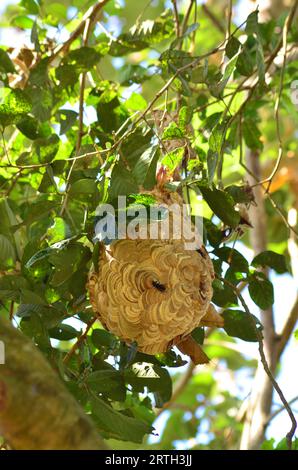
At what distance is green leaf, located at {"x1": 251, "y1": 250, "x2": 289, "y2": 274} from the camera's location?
194 centimetres

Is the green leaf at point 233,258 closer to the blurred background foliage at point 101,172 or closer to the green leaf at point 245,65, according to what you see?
the blurred background foliage at point 101,172

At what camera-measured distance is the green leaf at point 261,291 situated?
1.90 meters

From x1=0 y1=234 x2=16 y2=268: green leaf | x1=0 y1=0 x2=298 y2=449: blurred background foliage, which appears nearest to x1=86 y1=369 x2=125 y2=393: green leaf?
x1=0 y1=0 x2=298 y2=449: blurred background foliage

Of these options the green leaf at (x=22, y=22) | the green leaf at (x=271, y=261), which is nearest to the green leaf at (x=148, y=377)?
the green leaf at (x=271, y=261)

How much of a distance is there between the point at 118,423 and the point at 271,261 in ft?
1.63

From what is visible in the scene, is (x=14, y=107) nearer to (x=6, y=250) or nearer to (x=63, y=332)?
(x=6, y=250)

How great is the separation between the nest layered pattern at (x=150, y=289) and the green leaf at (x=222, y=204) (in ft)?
0.33

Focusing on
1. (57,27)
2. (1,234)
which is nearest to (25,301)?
(1,234)

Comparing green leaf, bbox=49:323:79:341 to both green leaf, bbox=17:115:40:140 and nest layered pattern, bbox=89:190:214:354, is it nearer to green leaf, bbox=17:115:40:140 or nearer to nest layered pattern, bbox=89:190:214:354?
nest layered pattern, bbox=89:190:214:354

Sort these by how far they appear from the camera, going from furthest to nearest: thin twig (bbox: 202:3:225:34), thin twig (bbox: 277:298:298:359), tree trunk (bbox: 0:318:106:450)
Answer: thin twig (bbox: 202:3:225:34)
thin twig (bbox: 277:298:298:359)
tree trunk (bbox: 0:318:106:450)

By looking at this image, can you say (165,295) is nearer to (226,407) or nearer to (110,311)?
(110,311)

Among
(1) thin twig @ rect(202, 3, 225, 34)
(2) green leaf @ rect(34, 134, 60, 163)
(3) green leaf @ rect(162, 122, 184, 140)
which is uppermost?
(1) thin twig @ rect(202, 3, 225, 34)

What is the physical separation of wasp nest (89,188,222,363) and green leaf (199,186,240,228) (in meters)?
0.09

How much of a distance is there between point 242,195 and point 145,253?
27 centimetres
